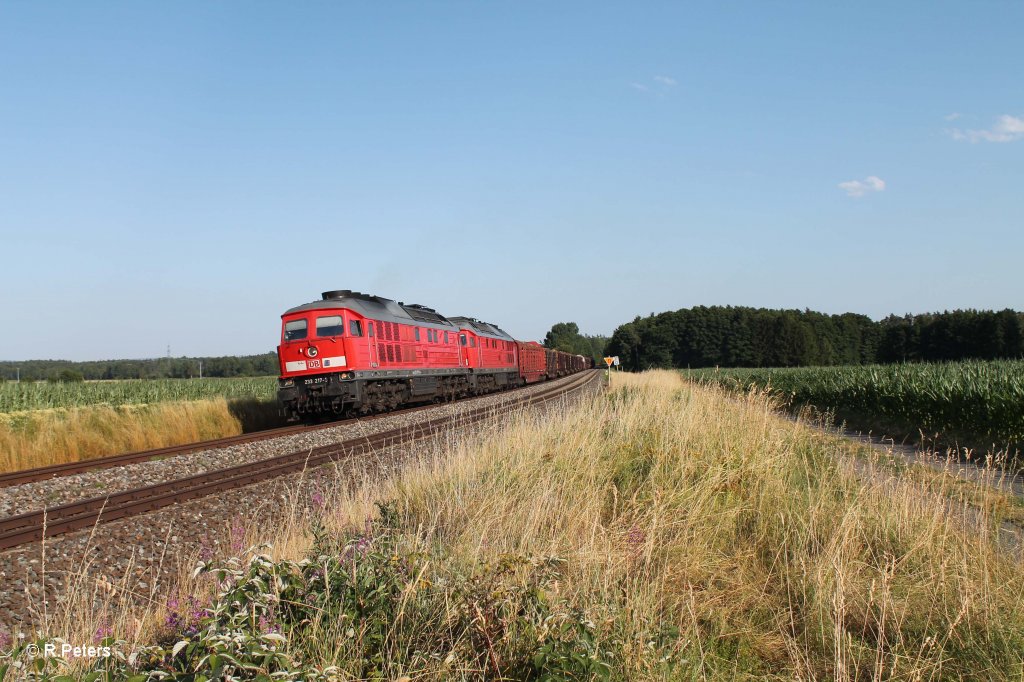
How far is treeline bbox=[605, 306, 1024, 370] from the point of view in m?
71.2

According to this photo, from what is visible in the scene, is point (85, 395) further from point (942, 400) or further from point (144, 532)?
point (942, 400)

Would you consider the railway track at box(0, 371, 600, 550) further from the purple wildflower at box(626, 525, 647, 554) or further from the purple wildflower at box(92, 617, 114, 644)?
the purple wildflower at box(626, 525, 647, 554)

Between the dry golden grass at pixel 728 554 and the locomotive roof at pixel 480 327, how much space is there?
82.7 ft

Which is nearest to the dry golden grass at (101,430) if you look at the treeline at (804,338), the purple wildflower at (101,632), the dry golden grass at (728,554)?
the dry golden grass at (728,554)

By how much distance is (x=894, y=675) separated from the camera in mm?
3396

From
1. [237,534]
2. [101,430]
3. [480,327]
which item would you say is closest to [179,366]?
[480,327]

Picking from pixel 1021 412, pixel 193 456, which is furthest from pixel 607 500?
pixel 1021 412

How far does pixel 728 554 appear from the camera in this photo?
5.46 metres

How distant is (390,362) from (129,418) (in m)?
7.63

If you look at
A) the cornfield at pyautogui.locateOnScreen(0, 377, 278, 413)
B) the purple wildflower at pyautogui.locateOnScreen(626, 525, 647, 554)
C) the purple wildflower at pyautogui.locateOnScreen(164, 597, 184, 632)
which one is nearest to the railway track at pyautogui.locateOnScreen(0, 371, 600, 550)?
the purple wildflower at pyautogui.locateOnScreen(164, 597, 184, 632)

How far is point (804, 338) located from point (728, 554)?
97702mm

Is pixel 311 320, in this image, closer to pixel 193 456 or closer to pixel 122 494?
pixel 193 456

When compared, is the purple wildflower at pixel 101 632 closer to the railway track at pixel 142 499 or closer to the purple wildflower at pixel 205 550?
the railway track at pixel 142 499

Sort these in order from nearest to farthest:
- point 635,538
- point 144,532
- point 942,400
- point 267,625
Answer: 1. point 267,625
2. point 635,538
3. point 144,532
4. point 942,400
